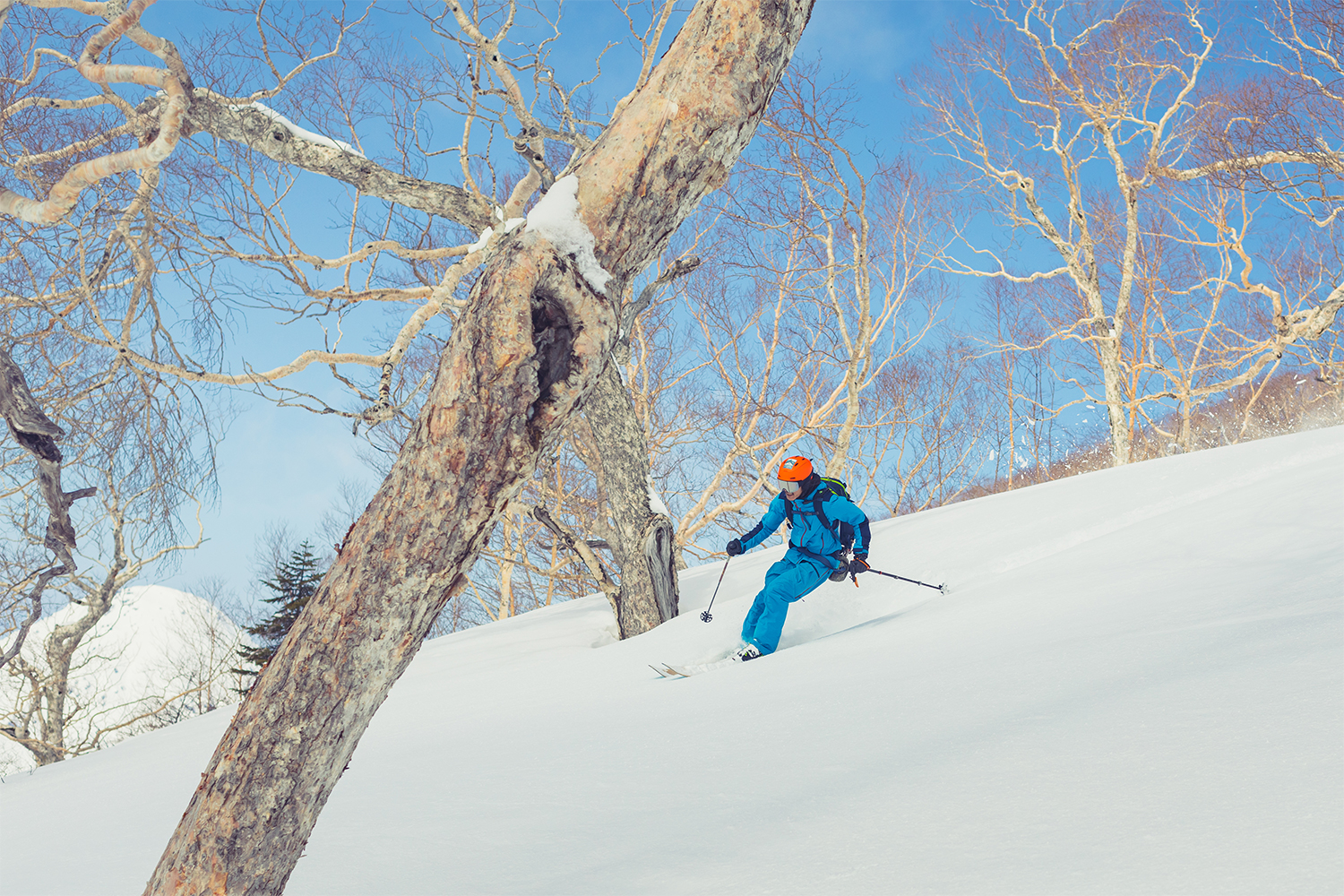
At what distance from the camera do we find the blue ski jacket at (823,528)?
5.27 m

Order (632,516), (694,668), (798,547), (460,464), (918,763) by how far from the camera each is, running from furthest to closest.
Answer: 1. (632,516)
2. (798,547)
3. (694,668)
4. (918,763)
5. (460,464)

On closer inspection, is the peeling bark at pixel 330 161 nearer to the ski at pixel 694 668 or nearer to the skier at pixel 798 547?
the skier at pixel 798 547

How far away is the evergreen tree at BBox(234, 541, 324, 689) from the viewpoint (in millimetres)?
13797

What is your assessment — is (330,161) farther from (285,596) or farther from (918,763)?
(285,596)

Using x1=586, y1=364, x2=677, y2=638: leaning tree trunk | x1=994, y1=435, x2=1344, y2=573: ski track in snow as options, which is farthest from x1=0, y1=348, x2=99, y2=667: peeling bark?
x1=994, y1=435, x2=1344, y2=573: ski track in snow

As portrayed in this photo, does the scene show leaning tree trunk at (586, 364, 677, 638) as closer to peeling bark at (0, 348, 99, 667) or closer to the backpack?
the backpack

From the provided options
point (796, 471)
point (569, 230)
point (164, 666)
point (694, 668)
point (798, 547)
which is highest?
point (164, 666)

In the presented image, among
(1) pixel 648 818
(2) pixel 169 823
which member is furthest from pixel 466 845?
(2) pixel 169 823

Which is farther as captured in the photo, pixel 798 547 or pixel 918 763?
pixel 798 547

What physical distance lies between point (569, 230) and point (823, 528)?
154 inches

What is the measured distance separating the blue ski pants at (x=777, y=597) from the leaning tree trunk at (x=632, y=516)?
147 centimetres

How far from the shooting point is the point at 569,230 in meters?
1.84

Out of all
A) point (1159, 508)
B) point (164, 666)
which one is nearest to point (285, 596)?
point (164, 666)

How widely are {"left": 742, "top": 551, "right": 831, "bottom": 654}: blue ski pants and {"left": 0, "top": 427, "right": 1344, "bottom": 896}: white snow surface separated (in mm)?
558
